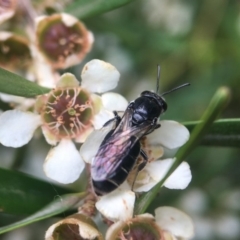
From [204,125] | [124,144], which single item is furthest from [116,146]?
[204,125]

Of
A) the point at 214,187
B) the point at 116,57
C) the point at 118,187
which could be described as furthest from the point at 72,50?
the point at 214,187

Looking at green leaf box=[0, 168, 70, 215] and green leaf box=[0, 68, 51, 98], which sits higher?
green leaf box=[0, 68, 51, 98]

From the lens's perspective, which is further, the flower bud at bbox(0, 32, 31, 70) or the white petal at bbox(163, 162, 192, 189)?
the flower bud at bbox(0, 32, 31, 70)

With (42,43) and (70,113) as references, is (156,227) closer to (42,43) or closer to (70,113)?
(70,113)

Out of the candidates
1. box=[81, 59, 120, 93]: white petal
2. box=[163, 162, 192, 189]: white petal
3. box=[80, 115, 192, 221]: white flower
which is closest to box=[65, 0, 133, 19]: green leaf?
box=[81, 59, 120, 93]: white petal

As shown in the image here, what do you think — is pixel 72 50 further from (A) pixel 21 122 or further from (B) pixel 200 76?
(B) pixel 200 76

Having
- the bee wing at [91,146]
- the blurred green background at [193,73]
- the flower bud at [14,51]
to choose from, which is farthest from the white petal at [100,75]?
the blurred green background at [193,73]

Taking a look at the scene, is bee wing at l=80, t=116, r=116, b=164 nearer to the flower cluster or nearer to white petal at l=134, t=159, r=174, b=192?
white petal at l=134, t=159, r=174, b=192
